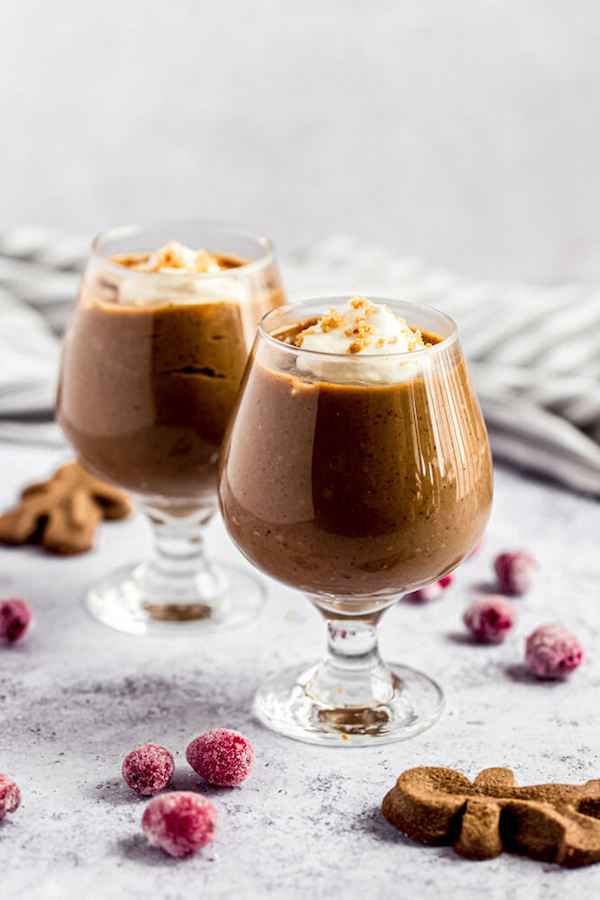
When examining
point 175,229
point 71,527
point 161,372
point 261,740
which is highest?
point 175,229

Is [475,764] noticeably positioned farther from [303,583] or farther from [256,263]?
[256,263]

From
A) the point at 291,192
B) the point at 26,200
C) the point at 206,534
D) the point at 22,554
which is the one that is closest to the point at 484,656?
the point at 206,534

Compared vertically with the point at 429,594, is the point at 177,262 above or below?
above

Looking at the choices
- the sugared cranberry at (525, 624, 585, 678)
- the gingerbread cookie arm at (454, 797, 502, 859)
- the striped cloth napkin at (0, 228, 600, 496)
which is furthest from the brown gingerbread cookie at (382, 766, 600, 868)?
the striped cloth napkin at (0, 228, 600, 496)

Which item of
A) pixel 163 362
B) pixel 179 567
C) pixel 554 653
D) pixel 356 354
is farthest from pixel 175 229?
pixel 554 653

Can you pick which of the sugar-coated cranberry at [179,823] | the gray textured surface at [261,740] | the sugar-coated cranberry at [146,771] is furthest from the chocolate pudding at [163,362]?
the sugar-coated cranberry at [179,823]

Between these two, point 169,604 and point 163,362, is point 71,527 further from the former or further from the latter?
point 163,362

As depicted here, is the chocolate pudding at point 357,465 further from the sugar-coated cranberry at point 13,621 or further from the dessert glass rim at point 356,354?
the sugar-coated cranberry at point 13,621
